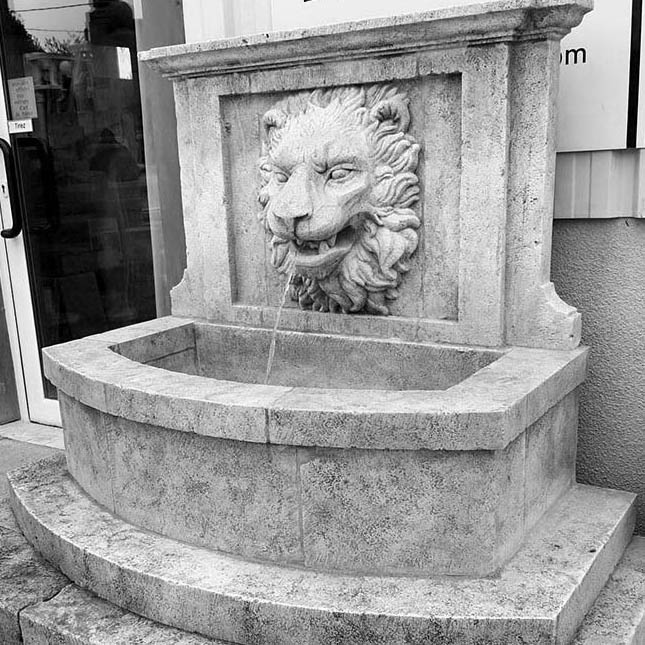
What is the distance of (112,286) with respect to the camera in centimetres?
459

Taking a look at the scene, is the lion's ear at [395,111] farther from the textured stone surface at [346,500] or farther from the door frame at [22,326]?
the door frame at [22,326]

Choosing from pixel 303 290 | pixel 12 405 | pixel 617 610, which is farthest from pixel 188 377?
pixel 12 405

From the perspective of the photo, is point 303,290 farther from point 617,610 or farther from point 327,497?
point 617,610

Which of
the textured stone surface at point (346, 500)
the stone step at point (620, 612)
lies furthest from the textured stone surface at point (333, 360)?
the stone step at point (620, 612)

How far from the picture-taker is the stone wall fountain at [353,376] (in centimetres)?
213


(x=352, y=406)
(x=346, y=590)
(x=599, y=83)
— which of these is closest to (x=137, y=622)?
(x=346, y=590)

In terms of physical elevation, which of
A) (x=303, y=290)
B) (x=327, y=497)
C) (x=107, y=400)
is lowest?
(x=327, y=497)

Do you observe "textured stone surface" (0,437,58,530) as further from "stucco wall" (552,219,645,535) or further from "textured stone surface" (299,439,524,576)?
"stucco wall" (552,219,645,535)

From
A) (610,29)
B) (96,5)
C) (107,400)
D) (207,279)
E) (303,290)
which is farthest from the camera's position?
(96,5)

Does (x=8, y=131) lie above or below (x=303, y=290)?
above

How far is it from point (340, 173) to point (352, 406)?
1.02m

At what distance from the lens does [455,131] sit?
2.74 metres

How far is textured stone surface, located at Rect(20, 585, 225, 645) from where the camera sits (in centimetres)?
225

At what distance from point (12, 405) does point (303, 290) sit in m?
2.67
